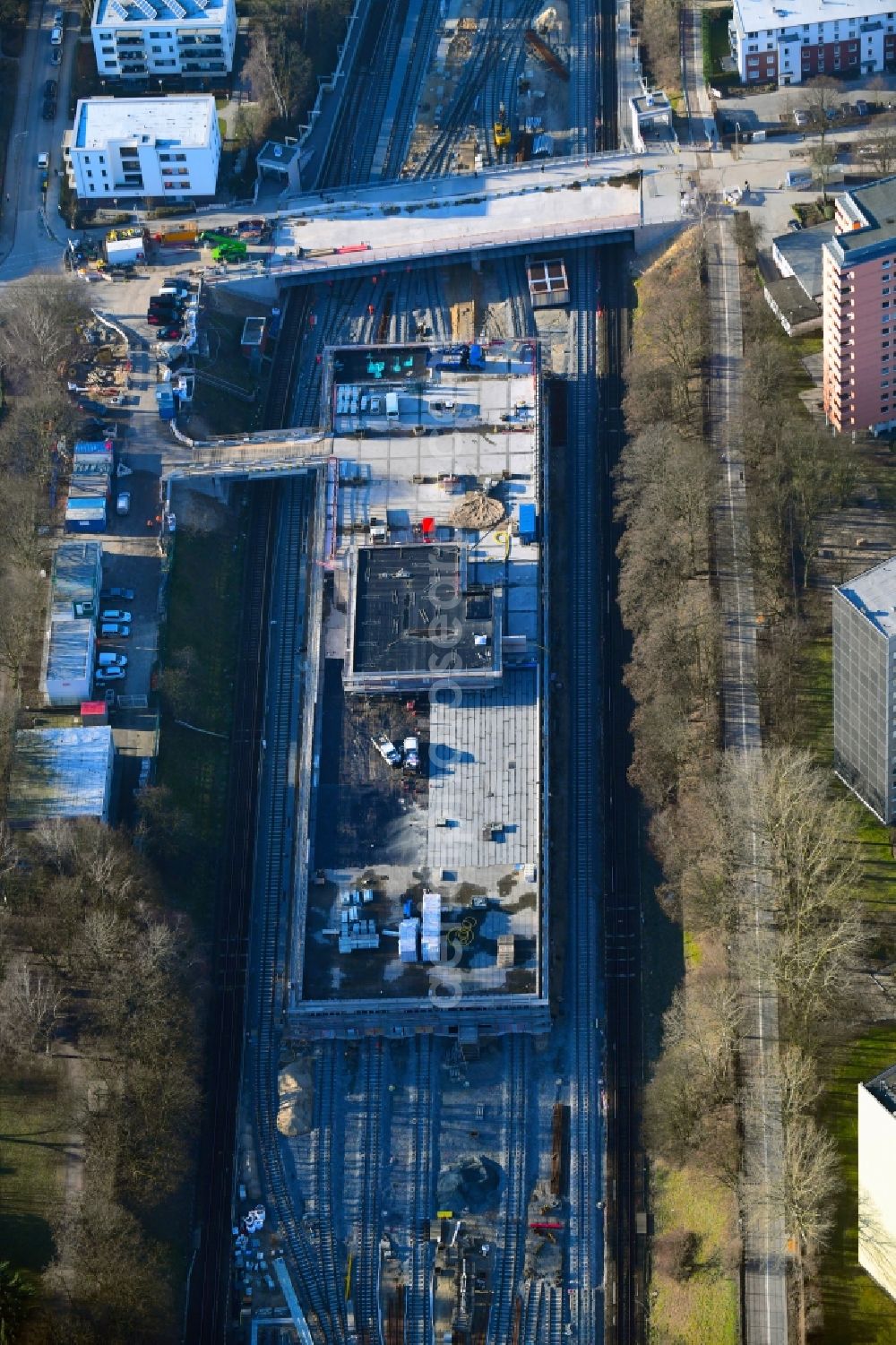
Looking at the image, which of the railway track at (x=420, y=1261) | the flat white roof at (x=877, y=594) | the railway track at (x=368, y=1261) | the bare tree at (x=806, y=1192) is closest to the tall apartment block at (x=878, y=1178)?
the bare tree at (x=806, y=1192)

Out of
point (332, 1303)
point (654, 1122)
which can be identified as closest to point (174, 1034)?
point (332, 1303)

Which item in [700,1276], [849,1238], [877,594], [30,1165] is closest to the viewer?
[849,1238]

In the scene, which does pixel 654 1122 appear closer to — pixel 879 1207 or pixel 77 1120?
pixel 879 1207

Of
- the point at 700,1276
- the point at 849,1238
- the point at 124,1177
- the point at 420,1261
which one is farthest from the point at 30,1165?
the point at 849,1238

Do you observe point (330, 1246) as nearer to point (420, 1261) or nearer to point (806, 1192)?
point (420, 1261)

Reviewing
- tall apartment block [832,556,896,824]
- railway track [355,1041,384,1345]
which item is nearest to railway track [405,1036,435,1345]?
railway track [355,1041,384,1345]

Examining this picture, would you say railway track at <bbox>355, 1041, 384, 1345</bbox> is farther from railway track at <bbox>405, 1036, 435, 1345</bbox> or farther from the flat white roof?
the flat white roof

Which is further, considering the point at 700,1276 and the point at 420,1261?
the point at 420,1261

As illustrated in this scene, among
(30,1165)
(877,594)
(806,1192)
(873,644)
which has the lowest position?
(806,1192)
